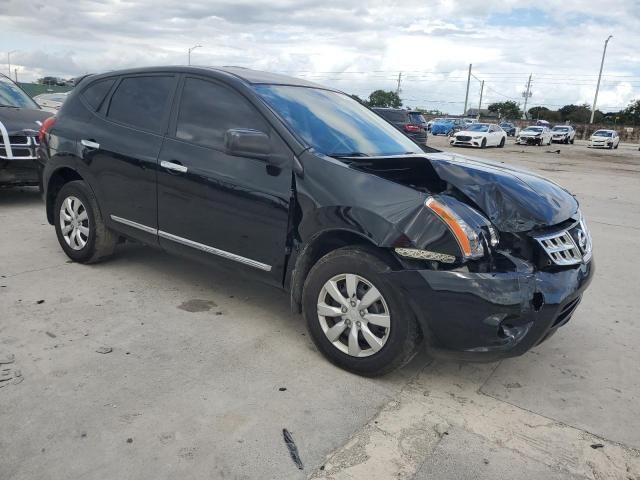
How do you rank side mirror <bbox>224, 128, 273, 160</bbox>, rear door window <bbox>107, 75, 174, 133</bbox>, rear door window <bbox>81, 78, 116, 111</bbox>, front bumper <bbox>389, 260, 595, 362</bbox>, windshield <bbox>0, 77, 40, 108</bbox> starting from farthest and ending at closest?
windshield <bbox>0, 77, 40, 108</bbox> → rear door window <bbox>81, 78, 116, 111</bbox> → rear door window <bbox>107, 75, 174, 133</bbox> → side mirror <bbox>224, 128, 273, 160</bbox> → front bumper <bbox>389, 260, 595, 362</bbox>

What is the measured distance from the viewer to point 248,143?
3404 mm

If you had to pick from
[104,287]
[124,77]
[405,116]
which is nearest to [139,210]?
[104,287]

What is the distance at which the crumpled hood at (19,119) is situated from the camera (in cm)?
702

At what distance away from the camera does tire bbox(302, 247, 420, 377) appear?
3037mm

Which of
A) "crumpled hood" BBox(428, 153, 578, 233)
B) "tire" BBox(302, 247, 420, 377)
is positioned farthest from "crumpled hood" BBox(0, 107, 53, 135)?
"crumpled hood" BBox(428, 153, 578, 233)

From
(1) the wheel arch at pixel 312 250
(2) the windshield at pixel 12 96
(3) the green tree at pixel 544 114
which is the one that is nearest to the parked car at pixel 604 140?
(2) the windshield at pixel 12 96

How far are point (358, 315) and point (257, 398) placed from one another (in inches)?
29.0

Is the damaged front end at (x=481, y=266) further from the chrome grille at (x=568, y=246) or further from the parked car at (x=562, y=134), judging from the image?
the parked car at (x=562, y=134)

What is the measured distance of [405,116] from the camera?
2245cm

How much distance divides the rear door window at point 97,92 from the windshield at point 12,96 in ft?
12.1

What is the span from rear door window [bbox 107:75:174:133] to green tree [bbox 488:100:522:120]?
9289 centimetres

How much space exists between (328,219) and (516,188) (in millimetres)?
1133

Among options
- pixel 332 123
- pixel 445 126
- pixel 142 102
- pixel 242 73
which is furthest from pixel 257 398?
pixel 445 126

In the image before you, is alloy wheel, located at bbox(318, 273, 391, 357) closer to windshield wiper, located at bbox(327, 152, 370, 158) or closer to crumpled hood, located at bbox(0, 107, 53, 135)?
windshield wiper, located at bbox(327, 152, 370, 158)
